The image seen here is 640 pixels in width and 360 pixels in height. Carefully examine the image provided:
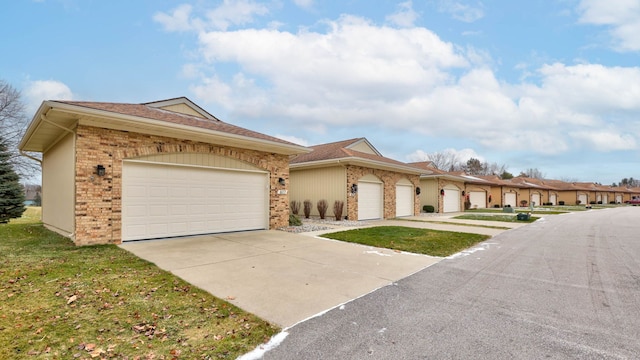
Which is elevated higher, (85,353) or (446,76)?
(446,76)

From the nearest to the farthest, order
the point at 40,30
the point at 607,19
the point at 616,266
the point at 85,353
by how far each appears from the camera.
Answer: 1. the point at 85,353
2. the point at 616,266
3. the point at 607,19
4. the point at 40,30

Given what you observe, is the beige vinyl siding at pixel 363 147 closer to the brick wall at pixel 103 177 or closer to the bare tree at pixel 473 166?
the brick wall at pixel 103 177

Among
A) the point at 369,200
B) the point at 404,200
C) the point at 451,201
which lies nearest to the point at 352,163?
the point at 369,200

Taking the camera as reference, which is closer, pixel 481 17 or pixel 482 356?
pixel 482 356

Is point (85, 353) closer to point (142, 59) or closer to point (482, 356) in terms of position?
point (482, 356)

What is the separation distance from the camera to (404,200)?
18.5 metres

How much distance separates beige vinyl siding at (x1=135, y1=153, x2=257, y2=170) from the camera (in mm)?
8422

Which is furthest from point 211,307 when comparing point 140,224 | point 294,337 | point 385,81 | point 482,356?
point 385,81

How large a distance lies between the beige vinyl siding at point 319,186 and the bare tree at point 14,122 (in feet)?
70.0

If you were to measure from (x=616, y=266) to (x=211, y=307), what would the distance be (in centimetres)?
771

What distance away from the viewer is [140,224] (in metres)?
8.05

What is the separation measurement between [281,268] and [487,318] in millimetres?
3377

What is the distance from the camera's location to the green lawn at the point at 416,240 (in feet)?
25.6

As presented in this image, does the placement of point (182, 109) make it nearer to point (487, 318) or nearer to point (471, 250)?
point (471, 250)
